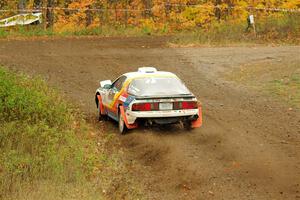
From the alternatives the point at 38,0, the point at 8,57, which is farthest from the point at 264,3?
the point at 8,57

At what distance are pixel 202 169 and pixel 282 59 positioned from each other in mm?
15574

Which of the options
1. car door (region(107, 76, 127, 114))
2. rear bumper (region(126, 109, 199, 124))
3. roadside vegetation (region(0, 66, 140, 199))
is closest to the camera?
roadside vegetation (region(0, 66, 140, 199))

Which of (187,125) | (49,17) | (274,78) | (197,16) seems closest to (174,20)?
(197,16)

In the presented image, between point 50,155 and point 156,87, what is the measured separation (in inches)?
151

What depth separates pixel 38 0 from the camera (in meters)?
40.0

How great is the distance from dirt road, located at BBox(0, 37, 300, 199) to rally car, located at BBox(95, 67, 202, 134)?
363 mm

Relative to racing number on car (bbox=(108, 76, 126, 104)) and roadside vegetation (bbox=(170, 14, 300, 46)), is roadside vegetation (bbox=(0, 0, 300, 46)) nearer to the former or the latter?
roadside vegetation (bbox=(170, 14, 300, 46))

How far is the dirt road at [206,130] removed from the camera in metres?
11.5

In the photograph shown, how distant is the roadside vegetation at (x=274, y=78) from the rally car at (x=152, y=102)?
15.3ft

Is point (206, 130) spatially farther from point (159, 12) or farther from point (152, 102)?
point (159, 12)

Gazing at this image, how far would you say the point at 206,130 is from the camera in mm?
15133

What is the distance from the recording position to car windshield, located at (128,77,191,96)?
579 inches

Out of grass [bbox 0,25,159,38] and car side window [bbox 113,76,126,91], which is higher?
car side window [bbox 113,76,126,91]

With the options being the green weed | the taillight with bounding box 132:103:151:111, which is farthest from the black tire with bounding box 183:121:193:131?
the green weed
